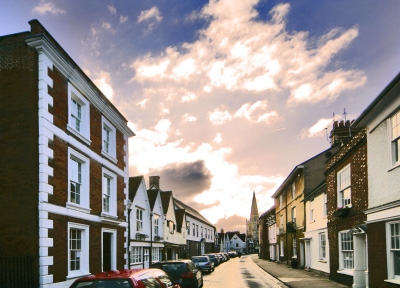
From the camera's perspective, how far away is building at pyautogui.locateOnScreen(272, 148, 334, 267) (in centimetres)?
2806

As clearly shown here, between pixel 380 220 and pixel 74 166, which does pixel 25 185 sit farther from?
pixel 380 220

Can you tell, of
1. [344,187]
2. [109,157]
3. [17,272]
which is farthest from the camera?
[109,157]

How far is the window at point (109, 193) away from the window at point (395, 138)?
12.0m

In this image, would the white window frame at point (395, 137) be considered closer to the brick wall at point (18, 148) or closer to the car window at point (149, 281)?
the car window at point (149, 281)

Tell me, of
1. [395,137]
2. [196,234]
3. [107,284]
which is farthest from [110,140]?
[196,234]

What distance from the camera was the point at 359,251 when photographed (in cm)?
1554

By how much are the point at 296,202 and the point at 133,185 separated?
45.9ft

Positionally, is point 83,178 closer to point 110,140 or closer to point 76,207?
point 76,207

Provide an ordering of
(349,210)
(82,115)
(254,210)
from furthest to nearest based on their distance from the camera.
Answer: (254,210) < (349,210) < (82,115)

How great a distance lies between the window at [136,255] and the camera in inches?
961

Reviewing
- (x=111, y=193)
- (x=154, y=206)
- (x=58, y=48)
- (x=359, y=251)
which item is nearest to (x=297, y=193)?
(x=154, y=206)

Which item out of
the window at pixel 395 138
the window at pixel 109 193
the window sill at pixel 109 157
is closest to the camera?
the window at pixel 395 138

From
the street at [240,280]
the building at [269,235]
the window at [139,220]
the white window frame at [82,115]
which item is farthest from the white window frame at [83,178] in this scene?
the building at [269,235]

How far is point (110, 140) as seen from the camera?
61.5ft
